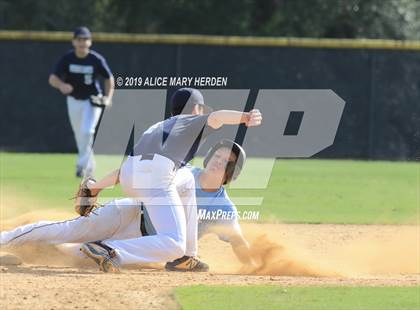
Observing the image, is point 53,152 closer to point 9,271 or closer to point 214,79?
Answer: point 214,79

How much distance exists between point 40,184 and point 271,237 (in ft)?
18.9

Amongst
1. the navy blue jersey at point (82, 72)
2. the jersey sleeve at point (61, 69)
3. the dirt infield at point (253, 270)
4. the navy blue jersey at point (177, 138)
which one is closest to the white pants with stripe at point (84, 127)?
the navy blue jersey at point (82, 72)

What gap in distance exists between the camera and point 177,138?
830 cm

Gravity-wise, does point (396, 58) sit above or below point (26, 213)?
above

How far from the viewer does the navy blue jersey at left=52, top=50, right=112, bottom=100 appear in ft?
52.9

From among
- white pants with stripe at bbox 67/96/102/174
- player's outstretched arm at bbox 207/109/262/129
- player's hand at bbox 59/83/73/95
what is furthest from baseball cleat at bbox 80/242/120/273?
player's hand at bbox 59/83/73/95

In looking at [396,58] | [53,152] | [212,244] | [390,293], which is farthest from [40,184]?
[396,58]

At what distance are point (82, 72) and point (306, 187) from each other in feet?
13.4

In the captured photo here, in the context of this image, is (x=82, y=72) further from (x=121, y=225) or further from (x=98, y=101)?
(x=121, y=225)

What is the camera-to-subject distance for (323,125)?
811 inches

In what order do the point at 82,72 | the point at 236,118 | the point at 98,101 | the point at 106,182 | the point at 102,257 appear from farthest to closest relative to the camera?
1. the point at 82,72
2. the point at 98,101
3. the point at 106,182
4. the point at 102,257
5. the point at 236,118

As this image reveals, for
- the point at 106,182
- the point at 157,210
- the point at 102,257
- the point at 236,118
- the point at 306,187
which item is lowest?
the point at 306,187

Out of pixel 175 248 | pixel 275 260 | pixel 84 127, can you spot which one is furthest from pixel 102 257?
pixel 84 127

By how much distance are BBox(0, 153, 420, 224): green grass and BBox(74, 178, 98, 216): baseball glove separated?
356cm
